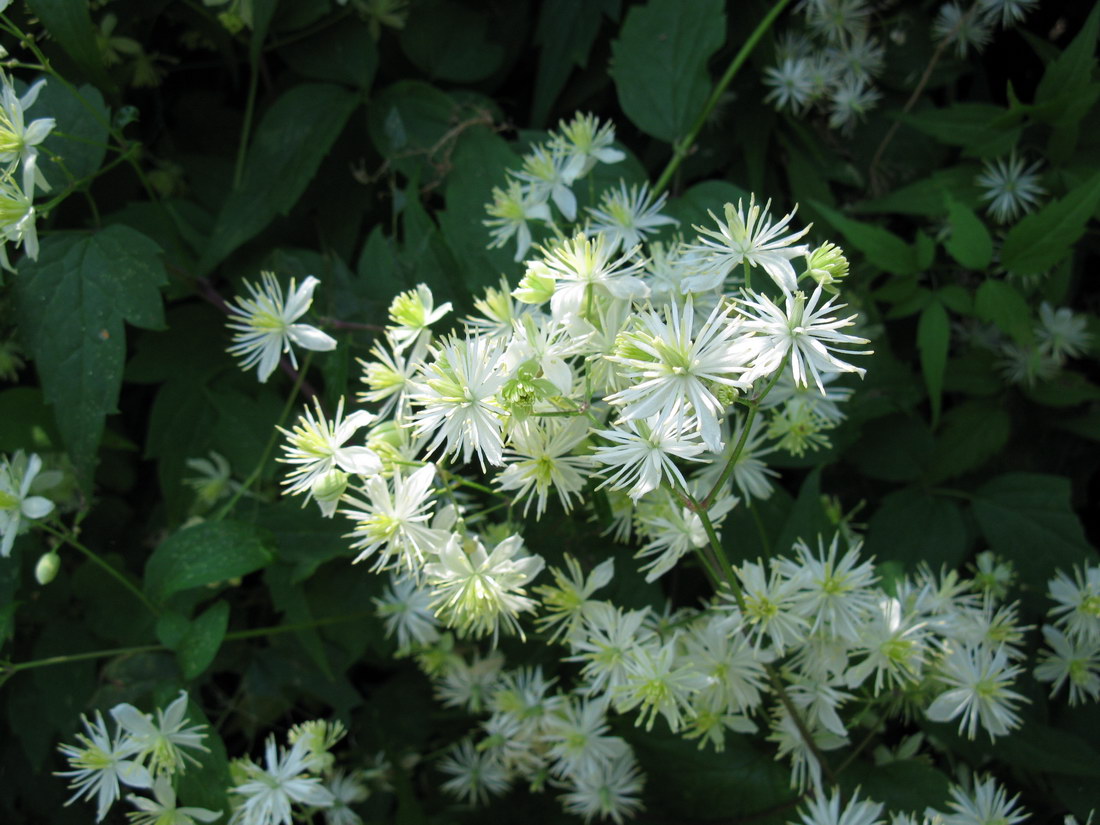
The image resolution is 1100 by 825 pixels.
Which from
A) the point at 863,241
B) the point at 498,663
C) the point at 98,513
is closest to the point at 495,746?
the point at 498,663

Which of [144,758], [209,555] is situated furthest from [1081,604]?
[144,758]

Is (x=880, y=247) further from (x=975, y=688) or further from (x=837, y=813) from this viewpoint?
(x=837, y=813)

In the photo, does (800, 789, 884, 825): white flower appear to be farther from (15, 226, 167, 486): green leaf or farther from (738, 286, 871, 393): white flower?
(15, 226, 167, 486): green leaf

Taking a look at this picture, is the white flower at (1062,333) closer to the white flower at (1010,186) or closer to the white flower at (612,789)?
the white flower at (1010,186)

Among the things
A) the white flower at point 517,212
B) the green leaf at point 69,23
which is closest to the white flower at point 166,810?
the white flower at point 517,212

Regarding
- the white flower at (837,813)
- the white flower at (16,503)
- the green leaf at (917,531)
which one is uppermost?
the green leaf at (917,531)

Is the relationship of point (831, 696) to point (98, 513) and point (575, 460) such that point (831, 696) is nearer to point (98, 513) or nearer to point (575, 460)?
point (575, 460)
